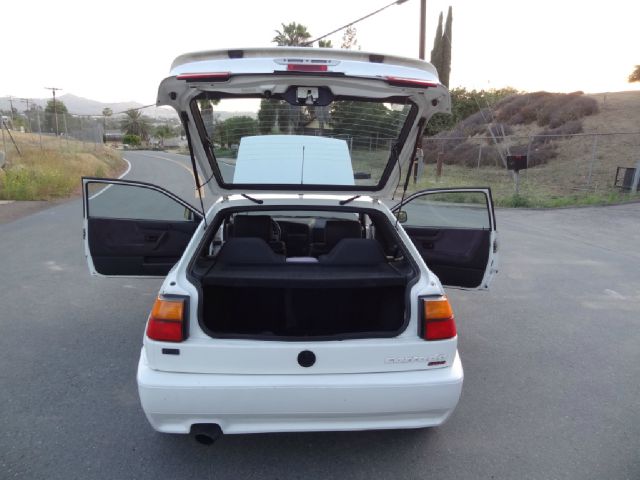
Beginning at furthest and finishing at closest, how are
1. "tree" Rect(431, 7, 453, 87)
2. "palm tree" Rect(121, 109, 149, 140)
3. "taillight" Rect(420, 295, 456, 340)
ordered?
"palm tree" Rect(121, 109, 149, 140) → "tree" Rect(431, 7, 453, 87) → "taillight" Rect(420, 295, 456, 340)

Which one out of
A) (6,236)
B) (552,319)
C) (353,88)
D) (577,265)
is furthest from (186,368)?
(6,236)

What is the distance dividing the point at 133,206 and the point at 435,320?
993cm

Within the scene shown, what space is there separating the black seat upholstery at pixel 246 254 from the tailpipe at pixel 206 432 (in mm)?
946

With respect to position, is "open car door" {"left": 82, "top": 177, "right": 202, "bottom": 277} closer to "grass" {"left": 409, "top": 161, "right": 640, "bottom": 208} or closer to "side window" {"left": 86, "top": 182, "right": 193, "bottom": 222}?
"side window" {"left": 86, "top": 182, "right": 193, "bottom": 222}

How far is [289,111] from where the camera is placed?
3.26 metres

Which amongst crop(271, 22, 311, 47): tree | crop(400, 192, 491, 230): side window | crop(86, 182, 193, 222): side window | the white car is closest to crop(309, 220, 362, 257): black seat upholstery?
the white car

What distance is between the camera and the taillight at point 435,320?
2.35 meters

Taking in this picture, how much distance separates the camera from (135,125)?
8744cm

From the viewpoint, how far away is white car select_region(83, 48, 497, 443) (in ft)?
7.35

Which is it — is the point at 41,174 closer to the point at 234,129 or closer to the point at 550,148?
the point at 234,129

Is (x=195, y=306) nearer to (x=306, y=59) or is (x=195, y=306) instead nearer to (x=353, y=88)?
(x=306, y=59)

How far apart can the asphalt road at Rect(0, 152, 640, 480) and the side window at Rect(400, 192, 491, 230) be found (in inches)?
147

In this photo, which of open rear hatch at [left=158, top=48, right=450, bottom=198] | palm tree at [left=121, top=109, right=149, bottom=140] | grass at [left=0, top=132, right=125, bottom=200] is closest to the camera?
open rear hatch at [left=158, top=48, right=450, bottom=198]

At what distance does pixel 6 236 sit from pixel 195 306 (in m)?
7.51
